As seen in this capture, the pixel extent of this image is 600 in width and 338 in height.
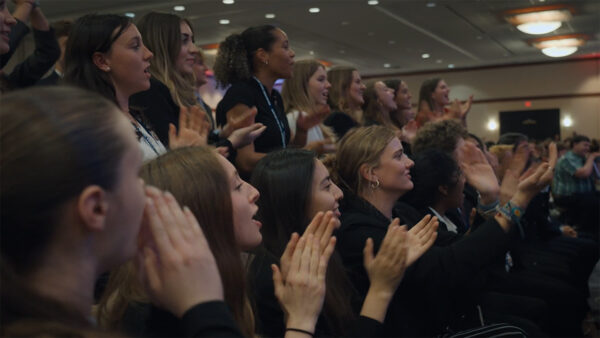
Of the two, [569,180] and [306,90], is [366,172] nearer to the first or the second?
[306,90]

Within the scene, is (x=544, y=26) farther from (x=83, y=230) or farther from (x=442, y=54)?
(x=83, y=230)

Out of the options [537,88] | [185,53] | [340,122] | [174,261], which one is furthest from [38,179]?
[537,88]

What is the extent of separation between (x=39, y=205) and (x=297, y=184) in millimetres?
1059

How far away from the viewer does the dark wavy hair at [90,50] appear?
6.10ft

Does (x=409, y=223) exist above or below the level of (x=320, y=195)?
below

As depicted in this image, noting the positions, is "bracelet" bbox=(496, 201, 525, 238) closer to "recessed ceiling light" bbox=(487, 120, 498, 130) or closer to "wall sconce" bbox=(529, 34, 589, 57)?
"wall sconce" bbox=(529, 34, 589, 57)

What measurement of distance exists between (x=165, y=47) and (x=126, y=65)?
521mm

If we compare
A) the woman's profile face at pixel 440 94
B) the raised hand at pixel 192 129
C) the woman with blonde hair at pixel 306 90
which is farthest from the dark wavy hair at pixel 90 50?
the woman's profile face at pixel 440 94

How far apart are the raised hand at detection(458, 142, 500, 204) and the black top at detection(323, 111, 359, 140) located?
2.39 ft

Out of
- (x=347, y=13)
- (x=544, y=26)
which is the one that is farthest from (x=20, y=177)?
(x=544, y=26)

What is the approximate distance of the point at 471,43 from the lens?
1052cm

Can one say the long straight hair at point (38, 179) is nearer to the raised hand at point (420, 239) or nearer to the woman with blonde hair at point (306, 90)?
the raised hand at point (420, 239)

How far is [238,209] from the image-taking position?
1.29m

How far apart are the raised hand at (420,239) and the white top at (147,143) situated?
0.79m
